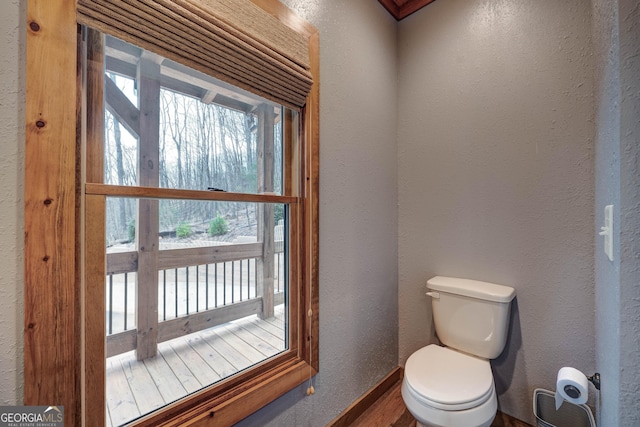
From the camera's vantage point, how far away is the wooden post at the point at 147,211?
96cm

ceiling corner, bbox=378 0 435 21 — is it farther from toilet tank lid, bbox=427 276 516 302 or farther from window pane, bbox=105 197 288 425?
toilet tank lid, bbox=427 276 516 302

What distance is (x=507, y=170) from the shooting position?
4.87 ft

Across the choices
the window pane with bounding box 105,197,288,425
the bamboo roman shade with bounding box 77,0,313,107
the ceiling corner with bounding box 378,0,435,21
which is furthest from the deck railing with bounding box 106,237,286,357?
the ceiling corner with bounding box 378,0,435,21

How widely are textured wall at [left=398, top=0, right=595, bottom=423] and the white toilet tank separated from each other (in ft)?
0.46

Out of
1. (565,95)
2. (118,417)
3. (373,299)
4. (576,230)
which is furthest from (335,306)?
(565,95)

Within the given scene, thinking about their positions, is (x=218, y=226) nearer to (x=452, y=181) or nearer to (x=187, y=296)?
(x=187, y=296)

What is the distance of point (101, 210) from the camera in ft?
2.64

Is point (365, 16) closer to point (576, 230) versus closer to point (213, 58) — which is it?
point (213, 58)

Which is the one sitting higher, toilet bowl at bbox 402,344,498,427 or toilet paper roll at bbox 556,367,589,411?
toilet paper roll at bbox 556,367,589,411

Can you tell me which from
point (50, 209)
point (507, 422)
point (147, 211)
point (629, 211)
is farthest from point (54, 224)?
point (507, 422)

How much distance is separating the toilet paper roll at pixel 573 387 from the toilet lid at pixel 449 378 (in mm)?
252

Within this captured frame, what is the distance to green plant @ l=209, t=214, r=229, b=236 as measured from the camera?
1168mm

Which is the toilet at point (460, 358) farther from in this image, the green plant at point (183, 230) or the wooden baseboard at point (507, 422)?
the green plant at point (183, 230)

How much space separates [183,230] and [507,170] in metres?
1.66
